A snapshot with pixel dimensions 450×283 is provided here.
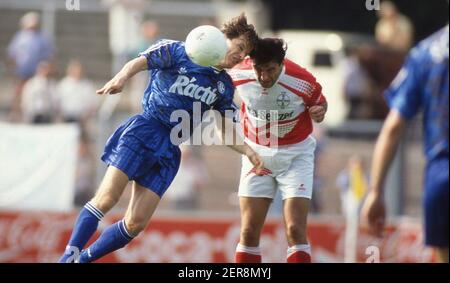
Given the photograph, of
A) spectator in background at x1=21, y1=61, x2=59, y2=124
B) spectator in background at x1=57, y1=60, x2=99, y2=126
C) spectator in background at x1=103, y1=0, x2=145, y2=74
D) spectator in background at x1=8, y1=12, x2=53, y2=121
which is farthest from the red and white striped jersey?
spectator in background at x1=8, y1=12, x2=53, y2=121

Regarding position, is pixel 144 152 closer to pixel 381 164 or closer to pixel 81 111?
pixel 381 164

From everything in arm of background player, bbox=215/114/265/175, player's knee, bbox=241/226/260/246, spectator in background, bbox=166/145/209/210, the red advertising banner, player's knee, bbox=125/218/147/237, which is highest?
arm of background player, bbox=215/114/265/175

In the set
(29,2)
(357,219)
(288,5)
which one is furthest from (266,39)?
(288,5)

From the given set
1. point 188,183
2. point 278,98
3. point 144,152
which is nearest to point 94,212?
point 144,152

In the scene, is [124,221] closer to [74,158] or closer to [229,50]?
[229,50]

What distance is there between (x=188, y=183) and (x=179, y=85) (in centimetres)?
859

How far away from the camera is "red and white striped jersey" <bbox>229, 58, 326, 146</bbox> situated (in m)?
9.80

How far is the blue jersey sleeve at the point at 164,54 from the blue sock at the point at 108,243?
4.55ft

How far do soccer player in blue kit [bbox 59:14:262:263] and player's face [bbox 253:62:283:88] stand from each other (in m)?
0.25

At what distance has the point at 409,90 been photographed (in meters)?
8.80

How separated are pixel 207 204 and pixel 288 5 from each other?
458 inches

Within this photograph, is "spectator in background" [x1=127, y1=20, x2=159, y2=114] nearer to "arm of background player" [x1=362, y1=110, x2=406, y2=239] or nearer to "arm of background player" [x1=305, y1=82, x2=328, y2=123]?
"arm of background player" [x1=305, y1=82, x2=328, y2=123]

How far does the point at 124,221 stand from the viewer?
9.79 meters

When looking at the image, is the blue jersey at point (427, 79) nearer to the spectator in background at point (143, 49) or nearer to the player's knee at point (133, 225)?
the player's knee at point (133, 225)
